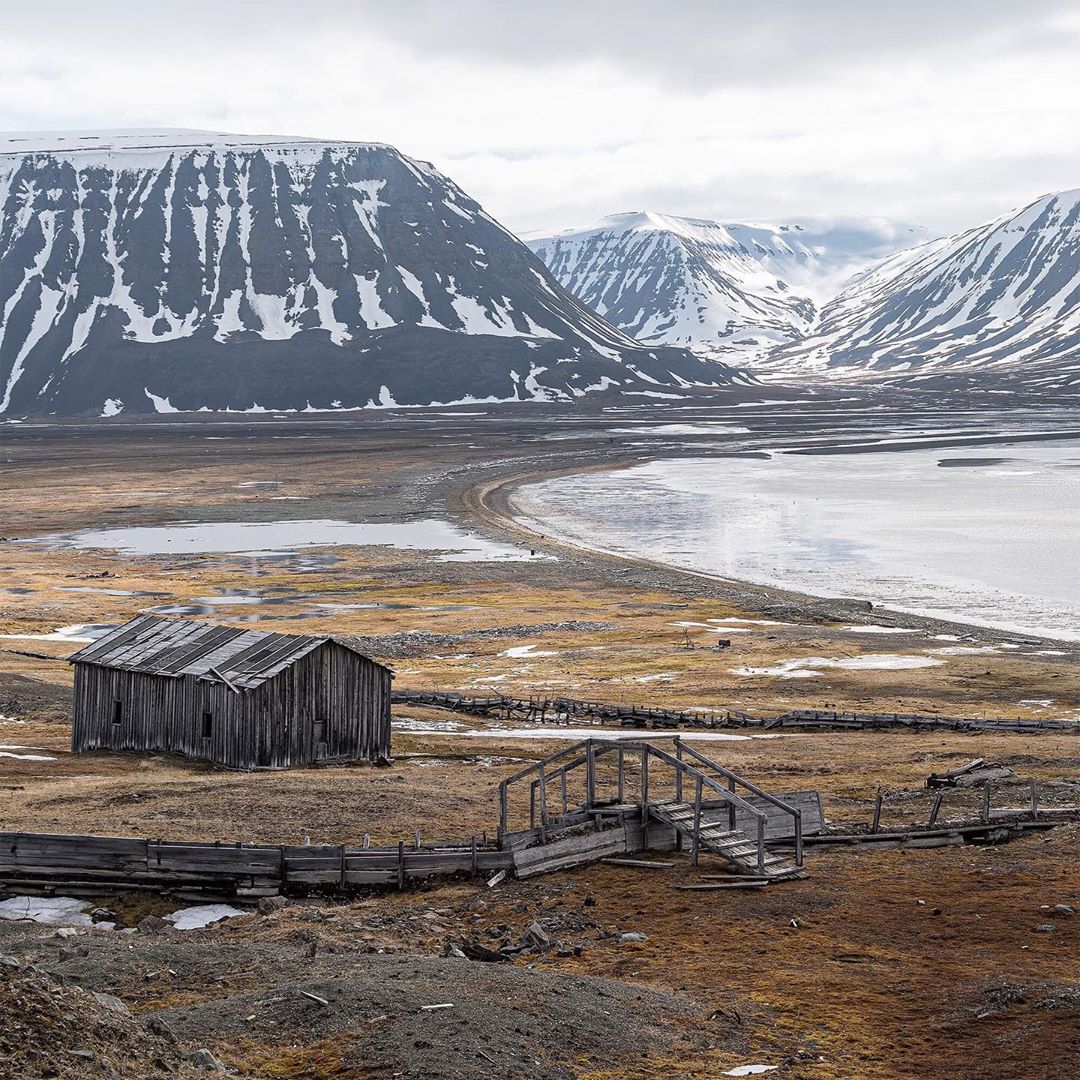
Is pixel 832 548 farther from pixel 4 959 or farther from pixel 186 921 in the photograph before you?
pixel 4 959

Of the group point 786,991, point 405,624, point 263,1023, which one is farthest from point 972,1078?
point 405,624

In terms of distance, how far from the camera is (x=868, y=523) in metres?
125

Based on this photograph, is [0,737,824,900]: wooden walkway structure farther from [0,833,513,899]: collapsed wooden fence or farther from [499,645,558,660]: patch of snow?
[499,645,558,660]: patch of snow

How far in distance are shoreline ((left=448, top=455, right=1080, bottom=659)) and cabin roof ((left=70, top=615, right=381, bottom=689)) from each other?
41.7 m

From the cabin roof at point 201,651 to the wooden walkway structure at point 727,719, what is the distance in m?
11.6

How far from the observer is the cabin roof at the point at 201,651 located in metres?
42.9

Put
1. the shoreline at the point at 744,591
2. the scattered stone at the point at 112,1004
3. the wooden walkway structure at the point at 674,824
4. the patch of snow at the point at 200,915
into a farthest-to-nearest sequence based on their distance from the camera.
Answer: the shoreline at the point at 744,591 → the wooden walkway structure at the point at 674,824 → the patch of snow at the point at 200,915 → the scattered stone at the point at 112,1004

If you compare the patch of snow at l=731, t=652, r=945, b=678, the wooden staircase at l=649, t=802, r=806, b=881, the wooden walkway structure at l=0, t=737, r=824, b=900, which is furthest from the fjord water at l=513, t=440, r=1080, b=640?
the wooden walkway structure at l=0, t=737, r=824, b=900

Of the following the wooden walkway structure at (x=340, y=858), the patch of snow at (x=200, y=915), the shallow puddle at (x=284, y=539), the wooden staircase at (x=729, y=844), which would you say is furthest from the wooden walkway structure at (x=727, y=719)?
the shallow puddle at (x=284, y=539)

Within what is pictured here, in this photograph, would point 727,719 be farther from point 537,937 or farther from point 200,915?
point 537,937

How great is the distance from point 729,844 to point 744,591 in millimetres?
63587

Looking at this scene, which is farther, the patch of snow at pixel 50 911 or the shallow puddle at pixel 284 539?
the shallow puddle at pixel 284 539

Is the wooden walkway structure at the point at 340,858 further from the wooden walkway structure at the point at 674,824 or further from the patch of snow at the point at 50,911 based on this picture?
the patch of snow at the point at 50,911

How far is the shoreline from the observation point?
77.9 metres
